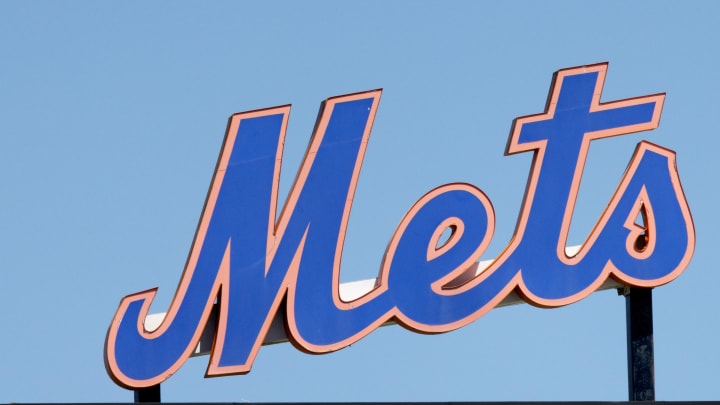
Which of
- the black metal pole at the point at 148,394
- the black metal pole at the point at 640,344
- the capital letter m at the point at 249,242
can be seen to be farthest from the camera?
the black metal pole at the point at 640,344

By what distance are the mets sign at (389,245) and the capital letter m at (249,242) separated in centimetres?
2

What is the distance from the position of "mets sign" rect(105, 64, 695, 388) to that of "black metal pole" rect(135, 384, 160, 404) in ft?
0.61

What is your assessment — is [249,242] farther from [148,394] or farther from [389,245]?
[148,394]

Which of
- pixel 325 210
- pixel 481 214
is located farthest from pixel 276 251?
pixel 481 214

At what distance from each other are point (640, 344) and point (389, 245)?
3752 mm

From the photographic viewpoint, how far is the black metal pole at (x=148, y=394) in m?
29.4

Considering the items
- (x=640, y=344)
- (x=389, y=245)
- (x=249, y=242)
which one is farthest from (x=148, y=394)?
(x=640, y=344)

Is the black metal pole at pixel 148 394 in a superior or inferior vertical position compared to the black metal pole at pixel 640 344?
inferior

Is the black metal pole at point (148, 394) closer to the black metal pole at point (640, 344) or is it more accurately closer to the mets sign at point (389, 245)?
the mets sign at point (389, 245)

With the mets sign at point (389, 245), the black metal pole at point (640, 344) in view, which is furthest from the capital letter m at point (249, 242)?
the black metal pole at point (640, 344)

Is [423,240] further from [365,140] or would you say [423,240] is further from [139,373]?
[139,373]

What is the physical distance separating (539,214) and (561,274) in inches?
37.3

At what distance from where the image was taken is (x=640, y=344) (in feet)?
103

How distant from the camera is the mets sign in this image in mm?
30094
